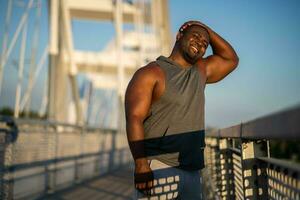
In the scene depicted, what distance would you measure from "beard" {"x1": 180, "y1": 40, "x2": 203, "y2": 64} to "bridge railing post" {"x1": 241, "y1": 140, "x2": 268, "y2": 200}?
25.0 inches

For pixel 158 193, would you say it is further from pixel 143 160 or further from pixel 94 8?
pixel 94 8

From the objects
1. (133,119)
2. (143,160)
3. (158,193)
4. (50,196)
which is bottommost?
(50,196)

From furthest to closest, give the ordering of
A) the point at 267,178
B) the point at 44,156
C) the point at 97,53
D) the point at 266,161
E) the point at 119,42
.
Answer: the point at 97,53, the point at 119,42, the point at 44,156, the point at 267,178, the point at 266,161

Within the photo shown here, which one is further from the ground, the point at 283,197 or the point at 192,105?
the point at 192,105

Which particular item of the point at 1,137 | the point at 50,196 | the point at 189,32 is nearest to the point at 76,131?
the point at 50,196

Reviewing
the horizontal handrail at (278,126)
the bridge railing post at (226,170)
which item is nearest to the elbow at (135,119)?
the horizontal handrail at (278,126)

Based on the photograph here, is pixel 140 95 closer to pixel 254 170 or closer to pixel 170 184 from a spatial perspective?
pixel 170 184

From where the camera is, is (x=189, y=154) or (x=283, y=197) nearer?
(x=283, y=197)

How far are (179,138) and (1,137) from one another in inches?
131

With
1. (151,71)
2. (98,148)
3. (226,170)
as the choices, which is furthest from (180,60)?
(98,148)

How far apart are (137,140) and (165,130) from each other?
0.18 metres

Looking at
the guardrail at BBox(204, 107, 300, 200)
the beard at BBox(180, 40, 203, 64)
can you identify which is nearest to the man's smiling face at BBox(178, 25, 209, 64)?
the beard at BBox(180, 40, 203, 64)

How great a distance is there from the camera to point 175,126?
2416 millimetres

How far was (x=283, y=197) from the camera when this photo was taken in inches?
64.1
